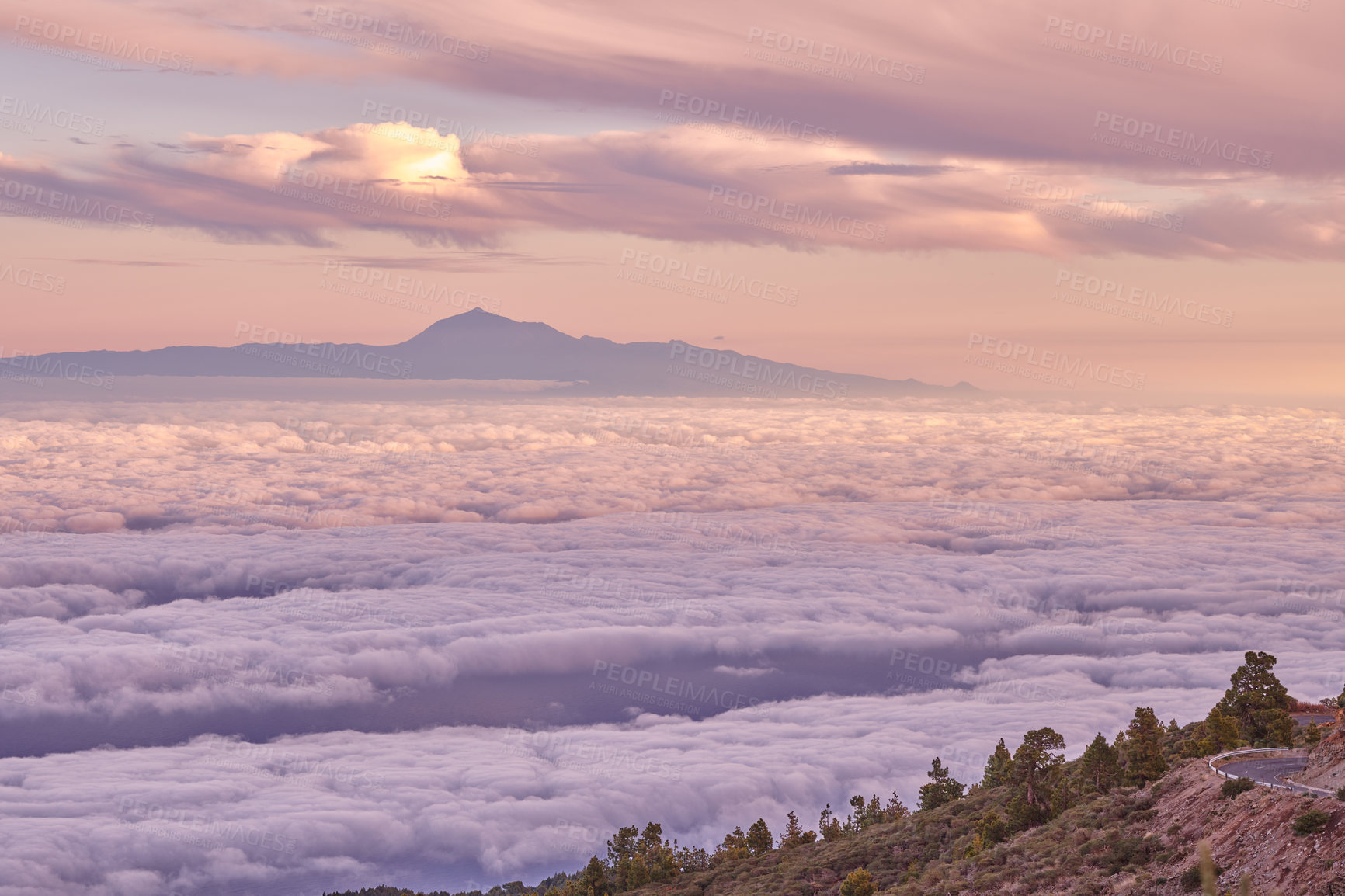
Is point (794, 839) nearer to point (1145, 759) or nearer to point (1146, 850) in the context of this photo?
point (1145, 759)

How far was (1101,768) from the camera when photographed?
6512 centimetres

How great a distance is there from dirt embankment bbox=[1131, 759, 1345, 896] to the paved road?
1179 millimetres

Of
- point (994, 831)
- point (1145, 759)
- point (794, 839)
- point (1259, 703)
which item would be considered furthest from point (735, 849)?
point (1259, 703)

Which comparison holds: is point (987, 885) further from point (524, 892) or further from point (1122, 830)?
point (524, 892)

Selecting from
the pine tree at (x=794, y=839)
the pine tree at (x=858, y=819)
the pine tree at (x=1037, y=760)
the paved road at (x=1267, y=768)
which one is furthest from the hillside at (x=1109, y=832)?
the pine tree at (x=858, y=819)

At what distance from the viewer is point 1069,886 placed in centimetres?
4441

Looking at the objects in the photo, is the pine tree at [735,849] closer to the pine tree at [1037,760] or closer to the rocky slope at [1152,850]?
the rocky slope at [1152,850]

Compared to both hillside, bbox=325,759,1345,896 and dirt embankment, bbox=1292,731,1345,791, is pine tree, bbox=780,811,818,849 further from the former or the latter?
Answer: dirt embankment, bbox=1292,731,1345,791

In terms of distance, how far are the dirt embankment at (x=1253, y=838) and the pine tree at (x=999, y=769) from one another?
38.3 m

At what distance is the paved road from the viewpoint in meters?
43.5

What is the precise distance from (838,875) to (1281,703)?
36.6 meters

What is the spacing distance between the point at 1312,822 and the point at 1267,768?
1184 centimetres

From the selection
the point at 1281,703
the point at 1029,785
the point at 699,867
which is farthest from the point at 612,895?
the point at 1281,703

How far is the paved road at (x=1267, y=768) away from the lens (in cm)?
4353
